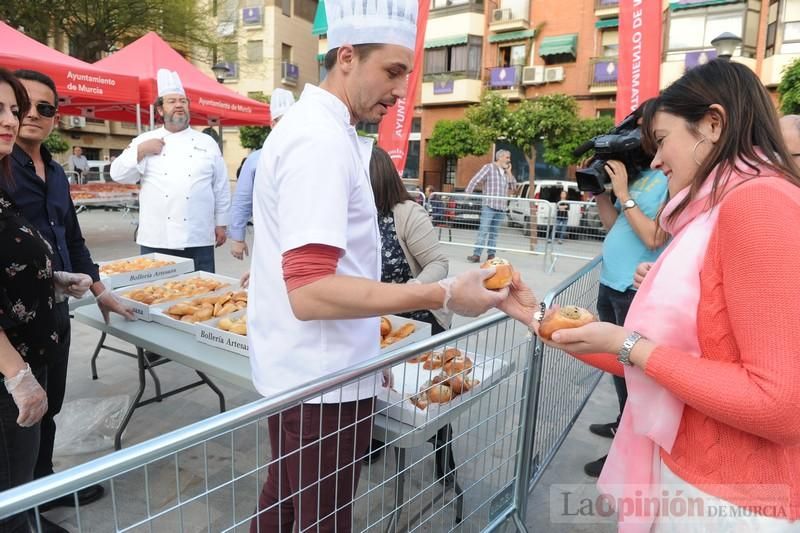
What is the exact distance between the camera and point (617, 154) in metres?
2.74

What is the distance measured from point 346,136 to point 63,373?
2085 mm

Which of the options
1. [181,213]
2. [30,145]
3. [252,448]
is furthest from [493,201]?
[30,145]

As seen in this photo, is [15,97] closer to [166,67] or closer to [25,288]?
[25,288]

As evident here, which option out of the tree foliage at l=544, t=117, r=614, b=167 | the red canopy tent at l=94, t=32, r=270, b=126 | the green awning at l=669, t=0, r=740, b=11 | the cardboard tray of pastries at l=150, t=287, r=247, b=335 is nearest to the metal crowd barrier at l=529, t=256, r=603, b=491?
the cardboard tray of pastries at l=150, t=287, r=247, b=335

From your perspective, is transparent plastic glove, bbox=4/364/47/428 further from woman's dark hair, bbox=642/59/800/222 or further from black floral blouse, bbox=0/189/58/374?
woman's dark hair, bbox=642/59/800/222

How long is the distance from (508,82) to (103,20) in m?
15.5

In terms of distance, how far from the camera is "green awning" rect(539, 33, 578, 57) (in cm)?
2172

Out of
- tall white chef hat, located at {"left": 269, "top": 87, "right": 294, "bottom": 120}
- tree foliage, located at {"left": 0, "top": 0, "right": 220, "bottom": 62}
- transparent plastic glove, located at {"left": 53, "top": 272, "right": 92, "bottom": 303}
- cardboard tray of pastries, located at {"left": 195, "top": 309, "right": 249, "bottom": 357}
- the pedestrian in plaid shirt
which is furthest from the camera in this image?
tree foliage, located at {"left": 0, "top": 0, "right": 220, "bottom": 62}

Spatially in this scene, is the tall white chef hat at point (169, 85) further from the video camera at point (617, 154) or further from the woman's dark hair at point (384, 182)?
the video camera at point (617, 154)

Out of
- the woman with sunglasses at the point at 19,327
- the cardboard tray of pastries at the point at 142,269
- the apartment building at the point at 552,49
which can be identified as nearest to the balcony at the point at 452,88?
the apartment building at the point at 552,49

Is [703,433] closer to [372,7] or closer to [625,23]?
[372,7]

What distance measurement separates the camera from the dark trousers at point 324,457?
1.41 metres

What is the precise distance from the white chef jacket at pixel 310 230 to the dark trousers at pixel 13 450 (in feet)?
2.90

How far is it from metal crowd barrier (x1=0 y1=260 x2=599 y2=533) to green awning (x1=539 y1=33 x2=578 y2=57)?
2120 centimetres
